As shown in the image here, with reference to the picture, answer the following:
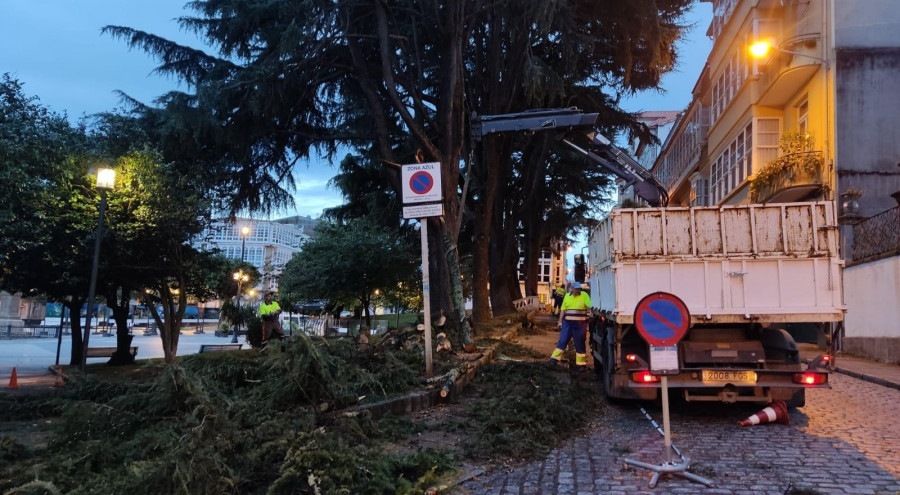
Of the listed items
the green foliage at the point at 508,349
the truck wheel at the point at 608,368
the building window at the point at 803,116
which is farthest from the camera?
the building window at the point at 803,116

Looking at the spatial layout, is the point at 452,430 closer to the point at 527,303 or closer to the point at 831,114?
the point at 831,114

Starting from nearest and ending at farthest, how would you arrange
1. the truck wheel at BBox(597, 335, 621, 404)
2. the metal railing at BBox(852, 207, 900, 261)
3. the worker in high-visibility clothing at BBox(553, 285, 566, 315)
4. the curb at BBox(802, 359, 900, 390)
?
the truck wheel at BBox(597, 335, 621, 404) < the curb at BBox(802, 359, 900, 390) < the metal railing at BBox(852, 207, 900, 261) < the worker in high-visibility clothing at BBox(553, 285, 566, 315)

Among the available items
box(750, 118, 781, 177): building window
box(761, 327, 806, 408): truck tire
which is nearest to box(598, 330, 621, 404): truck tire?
box(761, 327, 806, 408): truck tire

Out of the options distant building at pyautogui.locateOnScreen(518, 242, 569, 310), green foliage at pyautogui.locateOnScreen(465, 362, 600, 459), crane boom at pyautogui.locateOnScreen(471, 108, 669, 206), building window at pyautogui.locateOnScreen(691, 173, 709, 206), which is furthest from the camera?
distant building at pyautogui.locateOnScreen(518, 242, 569, 310)

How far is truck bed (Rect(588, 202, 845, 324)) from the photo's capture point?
750 centimetres

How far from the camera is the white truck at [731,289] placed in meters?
7.44

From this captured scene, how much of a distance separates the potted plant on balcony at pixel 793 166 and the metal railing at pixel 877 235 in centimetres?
206

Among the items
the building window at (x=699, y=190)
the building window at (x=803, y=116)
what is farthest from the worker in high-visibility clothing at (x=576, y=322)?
the building window at (x=699, y=190)

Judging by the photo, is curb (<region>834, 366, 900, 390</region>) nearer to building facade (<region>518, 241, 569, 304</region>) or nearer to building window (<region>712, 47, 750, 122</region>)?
building window (<region>712, 47, 750, 122</region>)

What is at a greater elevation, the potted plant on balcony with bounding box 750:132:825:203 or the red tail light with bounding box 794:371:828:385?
the potted plant on balcony with bounding box 750:132:825:203

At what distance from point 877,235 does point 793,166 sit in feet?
11.0

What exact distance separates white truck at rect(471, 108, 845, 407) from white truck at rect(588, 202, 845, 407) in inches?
0.5


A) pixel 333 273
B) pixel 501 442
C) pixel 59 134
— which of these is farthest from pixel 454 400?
pixel 333 273

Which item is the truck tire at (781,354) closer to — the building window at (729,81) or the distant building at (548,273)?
the building window at (729,81)
